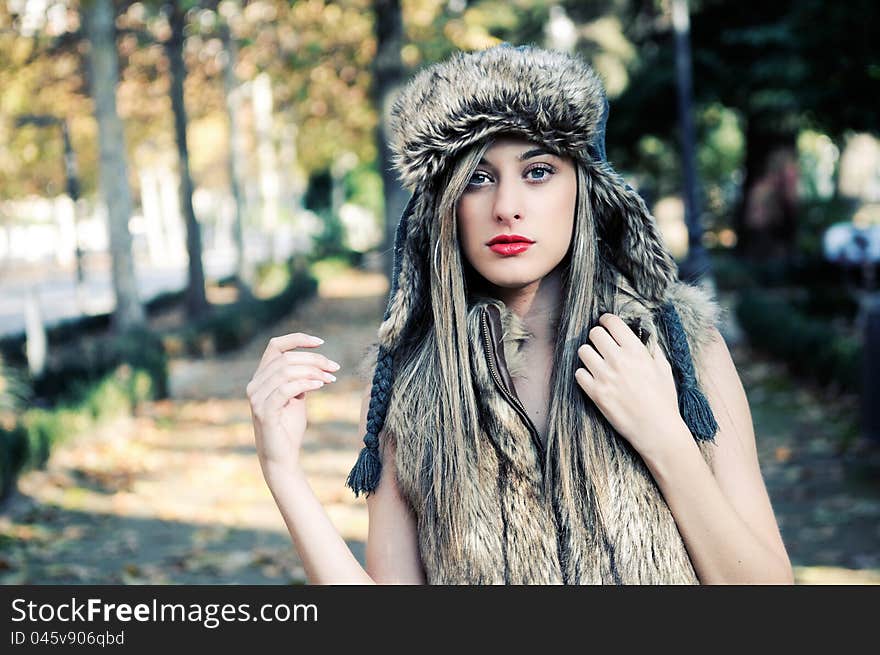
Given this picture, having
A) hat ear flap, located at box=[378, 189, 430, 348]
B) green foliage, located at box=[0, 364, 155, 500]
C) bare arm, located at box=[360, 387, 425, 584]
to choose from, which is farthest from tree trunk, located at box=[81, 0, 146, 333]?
bare arm, located at box=[360, 387, 425, 584]

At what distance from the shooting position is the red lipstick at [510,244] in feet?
6.80

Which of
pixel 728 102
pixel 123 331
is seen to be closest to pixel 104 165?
pixel 123 331

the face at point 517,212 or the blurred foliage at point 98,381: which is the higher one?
the blurred foliage at point 98,381

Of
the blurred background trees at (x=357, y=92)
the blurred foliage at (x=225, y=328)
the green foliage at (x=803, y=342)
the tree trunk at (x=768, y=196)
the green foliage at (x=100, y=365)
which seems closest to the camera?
the green foliage at (x=803, y=342)

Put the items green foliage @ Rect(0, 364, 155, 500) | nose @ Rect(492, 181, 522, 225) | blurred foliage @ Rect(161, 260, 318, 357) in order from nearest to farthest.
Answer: nose @ Rect(492, 181, 522, 225) → green foliage @ Rect(0, 364, 155, 500) → blurred foliage @ Rect(161, 260, 318, 357)

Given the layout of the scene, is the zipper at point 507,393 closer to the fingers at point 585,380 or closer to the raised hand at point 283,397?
the fingers at point 585,380

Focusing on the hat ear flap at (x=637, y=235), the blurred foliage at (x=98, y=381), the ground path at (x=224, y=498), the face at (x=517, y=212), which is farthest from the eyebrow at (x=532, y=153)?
the blurred foliage at (x=98, y=381)

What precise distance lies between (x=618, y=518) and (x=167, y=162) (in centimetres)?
5051

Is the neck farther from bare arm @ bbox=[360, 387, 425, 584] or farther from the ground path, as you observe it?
the ground path

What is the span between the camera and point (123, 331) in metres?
14.1

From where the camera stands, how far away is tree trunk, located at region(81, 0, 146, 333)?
13.1 m

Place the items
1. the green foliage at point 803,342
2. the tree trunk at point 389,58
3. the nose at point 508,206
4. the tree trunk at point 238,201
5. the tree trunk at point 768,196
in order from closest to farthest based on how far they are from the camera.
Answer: the nose at point 508,206 < the green foliage at point 803,342 < the tree trunk at point 389,58 < the tree trunk at point 238,201 < the tree trunk at point 768,196

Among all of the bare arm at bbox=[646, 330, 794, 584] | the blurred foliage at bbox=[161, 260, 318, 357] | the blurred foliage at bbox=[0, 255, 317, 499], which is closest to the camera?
the bare arm at bbox=[646, 330, 794, 584]

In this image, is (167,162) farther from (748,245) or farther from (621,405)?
(621,405)
